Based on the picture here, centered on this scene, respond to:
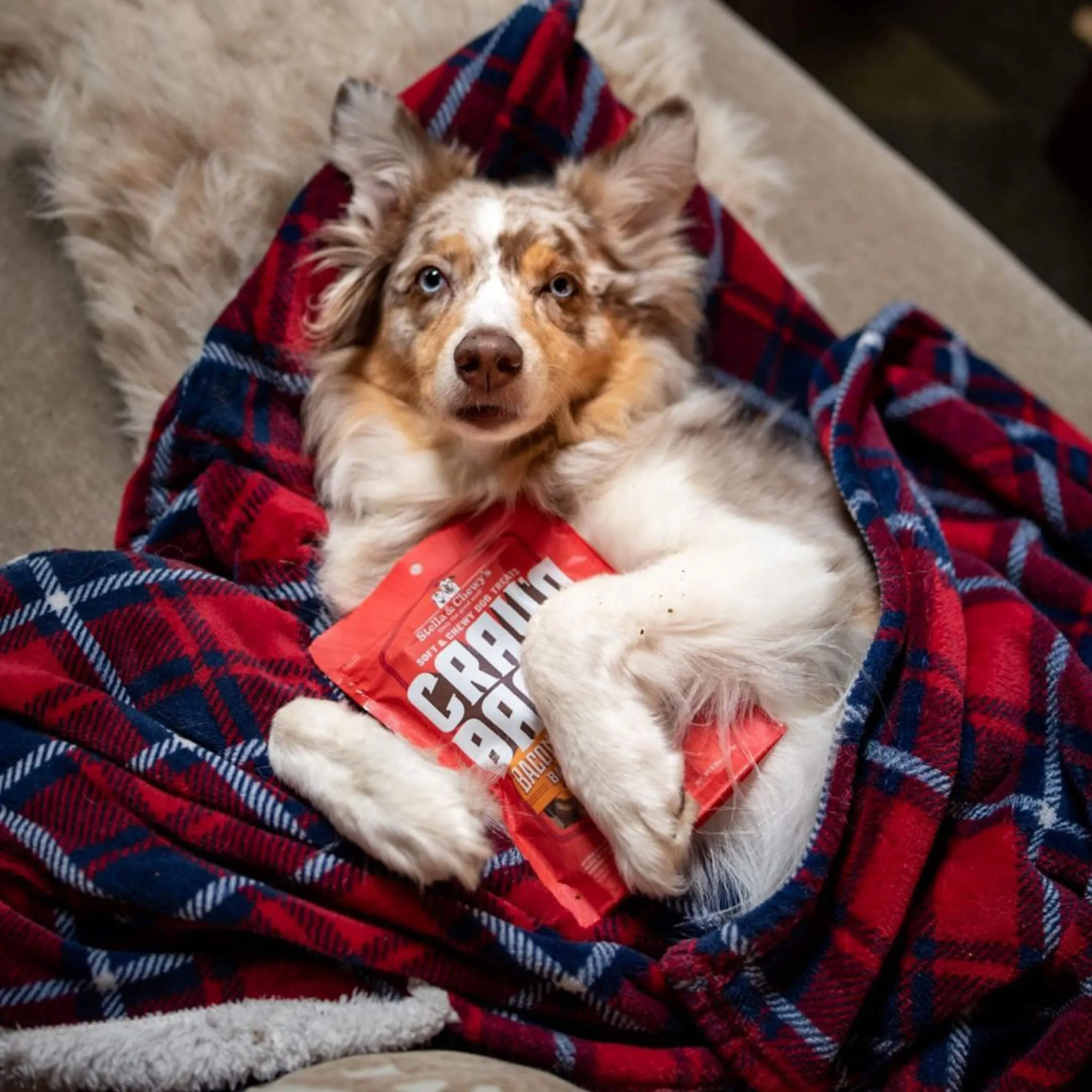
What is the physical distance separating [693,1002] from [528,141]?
1.80 meters

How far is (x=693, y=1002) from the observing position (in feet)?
5.02

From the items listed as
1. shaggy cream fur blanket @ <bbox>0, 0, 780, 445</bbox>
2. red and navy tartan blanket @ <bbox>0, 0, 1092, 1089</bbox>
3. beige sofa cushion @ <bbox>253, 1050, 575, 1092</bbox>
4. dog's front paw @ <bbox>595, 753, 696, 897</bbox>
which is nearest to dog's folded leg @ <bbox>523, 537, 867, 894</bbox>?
dog's front paw @ <bbox>595, 753, 696, 897</bbox>

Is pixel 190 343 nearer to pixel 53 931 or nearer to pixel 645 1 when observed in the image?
pixel 53 931

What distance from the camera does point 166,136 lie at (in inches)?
79.7

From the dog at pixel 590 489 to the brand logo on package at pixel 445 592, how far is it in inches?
6.8

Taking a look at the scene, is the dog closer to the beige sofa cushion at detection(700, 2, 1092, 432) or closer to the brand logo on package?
the brand logo on package

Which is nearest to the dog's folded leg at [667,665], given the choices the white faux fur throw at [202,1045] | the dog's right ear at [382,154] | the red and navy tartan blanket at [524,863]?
the red and navy tartan blanket at [524,863]

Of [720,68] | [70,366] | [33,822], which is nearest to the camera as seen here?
[33,822]

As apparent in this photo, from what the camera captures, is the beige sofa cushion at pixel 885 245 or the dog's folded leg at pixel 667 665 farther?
the beige sofa cushion at pixel 885 245

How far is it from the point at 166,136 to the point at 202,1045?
1756 millimetres

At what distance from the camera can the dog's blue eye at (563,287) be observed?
1875 millimetres

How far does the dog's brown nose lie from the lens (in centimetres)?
161

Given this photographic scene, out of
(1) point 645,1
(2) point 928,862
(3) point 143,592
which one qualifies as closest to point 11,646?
(3) point 143,592

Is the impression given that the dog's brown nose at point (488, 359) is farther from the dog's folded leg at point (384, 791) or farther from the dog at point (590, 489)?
the dog's folded leg at point (384, 791)
